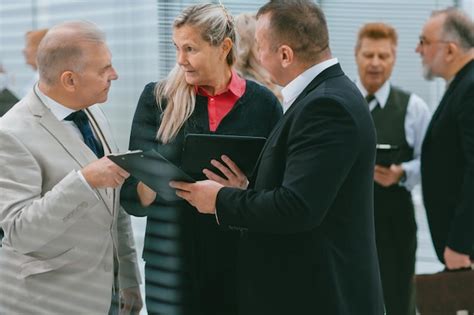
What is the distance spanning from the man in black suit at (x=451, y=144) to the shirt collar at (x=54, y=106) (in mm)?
1463

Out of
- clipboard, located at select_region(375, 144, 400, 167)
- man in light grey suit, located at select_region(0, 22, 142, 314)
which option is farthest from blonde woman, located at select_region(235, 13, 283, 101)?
man in light grey suit, located at select_region(0, 22, 142, 314)

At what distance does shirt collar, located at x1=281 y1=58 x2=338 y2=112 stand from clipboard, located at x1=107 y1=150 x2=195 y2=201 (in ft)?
1.04

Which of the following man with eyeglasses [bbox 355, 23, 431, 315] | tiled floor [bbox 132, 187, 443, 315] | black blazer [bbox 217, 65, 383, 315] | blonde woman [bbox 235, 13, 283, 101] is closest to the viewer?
black blazer [bbox 217, 65, 383, 315]

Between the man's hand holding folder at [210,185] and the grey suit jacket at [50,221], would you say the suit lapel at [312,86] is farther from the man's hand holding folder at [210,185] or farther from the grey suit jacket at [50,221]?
the grey suit jacket at [50,221]

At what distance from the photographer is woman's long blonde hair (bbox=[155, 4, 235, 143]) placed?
97.7 inches

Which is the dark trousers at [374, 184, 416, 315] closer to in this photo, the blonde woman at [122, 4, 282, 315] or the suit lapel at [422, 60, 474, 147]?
the suit lapel at [422, 60, 474, 147]

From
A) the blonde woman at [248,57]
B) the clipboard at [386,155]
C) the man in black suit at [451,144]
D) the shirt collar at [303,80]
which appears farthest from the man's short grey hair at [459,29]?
the shirt collar at [303,80]

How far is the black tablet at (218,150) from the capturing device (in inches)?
90.4

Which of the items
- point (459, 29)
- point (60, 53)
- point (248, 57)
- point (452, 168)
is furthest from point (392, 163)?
point (60, 53)

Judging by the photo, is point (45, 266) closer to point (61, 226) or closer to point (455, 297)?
point (61, 226)

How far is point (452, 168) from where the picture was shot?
3201 millimetres

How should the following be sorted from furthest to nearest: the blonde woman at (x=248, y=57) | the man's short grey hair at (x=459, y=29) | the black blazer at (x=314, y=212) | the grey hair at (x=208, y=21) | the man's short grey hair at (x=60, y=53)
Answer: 1. the man's short grey hair at (x=459, y=29)
2. the blonde woman at (x=248, y=57)
3. the grey hair at (x=208, y=21)
4. the man's short grey hair at (x=60, y=53)
5. the black blazer at (x=314, y=212)

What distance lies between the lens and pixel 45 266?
2234 millimetres

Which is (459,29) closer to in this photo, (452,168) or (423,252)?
(452,168)
